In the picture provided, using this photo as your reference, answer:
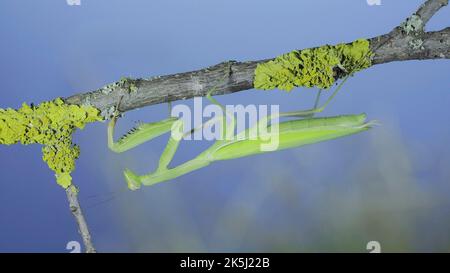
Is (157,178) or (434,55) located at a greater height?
(434,55)

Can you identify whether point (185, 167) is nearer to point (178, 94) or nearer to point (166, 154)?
point (166, 154)

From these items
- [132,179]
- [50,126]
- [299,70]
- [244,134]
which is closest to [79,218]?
[132,179]

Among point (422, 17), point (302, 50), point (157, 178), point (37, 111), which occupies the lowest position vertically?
point (157, 178)

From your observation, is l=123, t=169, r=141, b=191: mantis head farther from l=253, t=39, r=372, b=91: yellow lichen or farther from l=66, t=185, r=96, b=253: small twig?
l=253, t=39, r=372, b=91: yellow lichen

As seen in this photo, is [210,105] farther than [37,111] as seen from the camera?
Yes

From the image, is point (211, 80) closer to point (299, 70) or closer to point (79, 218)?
point (299, 70)

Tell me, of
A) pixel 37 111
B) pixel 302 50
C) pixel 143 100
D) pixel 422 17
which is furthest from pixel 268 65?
pixel 37 111

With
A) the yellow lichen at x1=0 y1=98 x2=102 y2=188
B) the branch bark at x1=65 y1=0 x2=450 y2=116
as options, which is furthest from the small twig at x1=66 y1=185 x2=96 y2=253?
the branch bark at x1=65 y1=0 x2=450 y2=116
